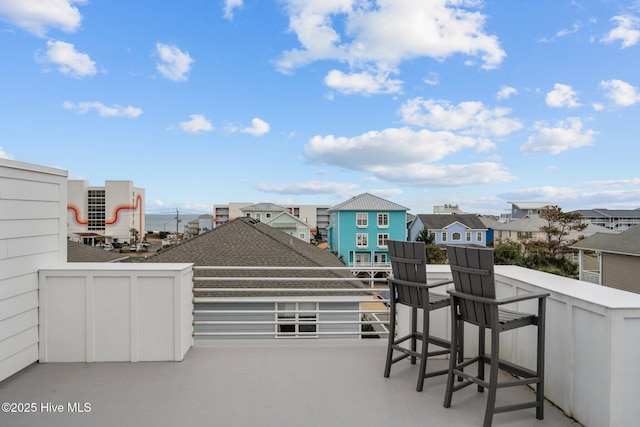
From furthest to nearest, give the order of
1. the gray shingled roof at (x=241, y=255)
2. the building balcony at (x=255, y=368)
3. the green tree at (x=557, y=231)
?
the green tree at (x=557, y=231) → the gray shingled roof at (x=241, y=255) → the building balcony at (x=255, y=368)

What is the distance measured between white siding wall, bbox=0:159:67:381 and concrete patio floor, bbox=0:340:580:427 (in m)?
0.24

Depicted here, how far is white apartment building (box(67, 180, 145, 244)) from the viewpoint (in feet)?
190

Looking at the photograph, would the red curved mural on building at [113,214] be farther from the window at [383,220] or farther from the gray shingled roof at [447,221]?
the window at [383,220]

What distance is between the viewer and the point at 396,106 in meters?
14.9

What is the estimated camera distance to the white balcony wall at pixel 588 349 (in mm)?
1979

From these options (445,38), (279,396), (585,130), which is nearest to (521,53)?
(445,38)

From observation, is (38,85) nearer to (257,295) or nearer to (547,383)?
(257,295)

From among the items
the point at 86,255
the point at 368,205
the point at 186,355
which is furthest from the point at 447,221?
the point at 186,355

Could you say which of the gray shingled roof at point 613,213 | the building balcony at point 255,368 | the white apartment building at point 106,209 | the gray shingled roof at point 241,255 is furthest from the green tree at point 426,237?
the white apartment building at point 106,209

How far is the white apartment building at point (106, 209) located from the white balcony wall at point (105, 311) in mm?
59744

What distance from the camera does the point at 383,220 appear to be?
94.0ft

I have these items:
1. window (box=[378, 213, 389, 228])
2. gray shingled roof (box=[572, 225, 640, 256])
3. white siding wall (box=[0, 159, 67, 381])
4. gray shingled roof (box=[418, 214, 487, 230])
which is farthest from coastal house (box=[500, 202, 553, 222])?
white siding wall (box=[0, 159, 67, 381])

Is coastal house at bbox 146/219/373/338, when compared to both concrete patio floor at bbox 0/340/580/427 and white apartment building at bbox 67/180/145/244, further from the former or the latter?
white apartment building at bbox 67/180/145/244

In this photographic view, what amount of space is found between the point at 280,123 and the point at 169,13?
674cm
